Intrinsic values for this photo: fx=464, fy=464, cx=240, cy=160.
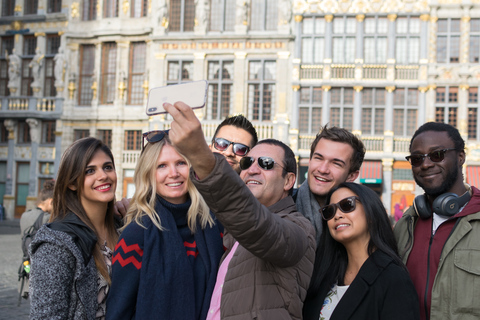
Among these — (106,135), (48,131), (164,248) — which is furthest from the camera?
(48,131)

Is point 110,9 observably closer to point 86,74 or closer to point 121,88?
point 86,74

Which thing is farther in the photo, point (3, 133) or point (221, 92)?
point (3, 133)

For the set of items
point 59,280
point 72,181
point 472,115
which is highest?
point 472,115

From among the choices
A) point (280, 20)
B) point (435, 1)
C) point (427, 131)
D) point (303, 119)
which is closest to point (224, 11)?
point (280, 20)

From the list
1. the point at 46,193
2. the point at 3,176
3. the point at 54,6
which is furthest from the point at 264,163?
the point at 54,6

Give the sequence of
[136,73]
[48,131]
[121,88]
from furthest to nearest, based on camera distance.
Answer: [48,131] < [136,73] < [121,88]

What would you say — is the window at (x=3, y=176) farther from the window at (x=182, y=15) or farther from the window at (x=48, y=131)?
the window at (x=182, y=15)

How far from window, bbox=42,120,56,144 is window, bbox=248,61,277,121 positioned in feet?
33.5

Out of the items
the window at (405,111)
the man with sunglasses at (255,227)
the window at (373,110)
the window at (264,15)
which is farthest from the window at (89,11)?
the man with sunglasses at (255,227)

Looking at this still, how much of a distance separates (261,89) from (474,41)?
9.29m

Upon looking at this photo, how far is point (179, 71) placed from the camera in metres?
21.6

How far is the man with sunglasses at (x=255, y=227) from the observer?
65.4 inches

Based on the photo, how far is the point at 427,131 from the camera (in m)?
2.83

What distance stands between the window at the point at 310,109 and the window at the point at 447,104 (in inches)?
196
